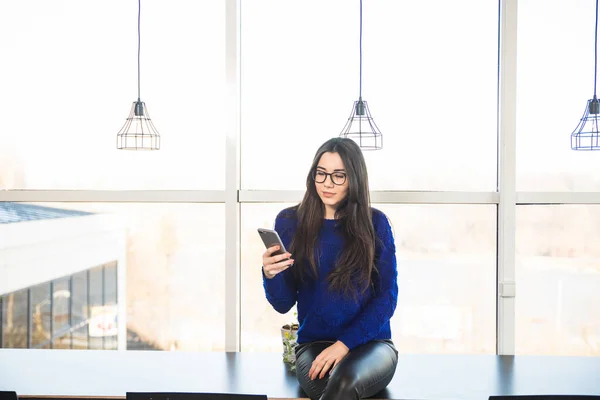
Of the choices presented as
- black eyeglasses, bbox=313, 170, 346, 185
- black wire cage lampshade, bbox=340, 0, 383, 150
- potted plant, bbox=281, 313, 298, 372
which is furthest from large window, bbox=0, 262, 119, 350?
black wire cage lampshade, bbox=340, 0, 383, 150

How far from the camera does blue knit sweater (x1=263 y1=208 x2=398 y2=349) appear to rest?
2.20m

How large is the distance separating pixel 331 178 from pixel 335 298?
46 cm

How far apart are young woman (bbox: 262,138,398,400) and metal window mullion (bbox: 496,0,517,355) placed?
2.48 feet

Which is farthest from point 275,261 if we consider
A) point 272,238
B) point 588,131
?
point 588,131

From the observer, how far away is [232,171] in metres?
2.79

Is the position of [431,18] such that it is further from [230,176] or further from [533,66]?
[230,176]

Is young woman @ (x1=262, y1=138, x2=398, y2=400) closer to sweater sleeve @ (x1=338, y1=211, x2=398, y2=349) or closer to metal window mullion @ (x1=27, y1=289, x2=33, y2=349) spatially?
sweater sleeve @ (x1=338, y1=211, x2=398, y2=349)

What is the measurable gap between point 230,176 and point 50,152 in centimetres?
93

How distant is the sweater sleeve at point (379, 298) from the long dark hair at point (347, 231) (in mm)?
43

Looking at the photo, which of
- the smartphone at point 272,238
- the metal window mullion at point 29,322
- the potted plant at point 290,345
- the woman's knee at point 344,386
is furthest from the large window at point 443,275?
the metal window mullion at point 29,322

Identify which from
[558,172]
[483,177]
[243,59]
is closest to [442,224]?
[483,177]

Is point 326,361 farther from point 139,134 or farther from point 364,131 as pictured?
point 139,134

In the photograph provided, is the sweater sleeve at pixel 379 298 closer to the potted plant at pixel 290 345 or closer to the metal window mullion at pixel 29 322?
the potted plant at pixel 290 345

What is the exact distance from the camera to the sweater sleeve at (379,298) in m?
2.16
